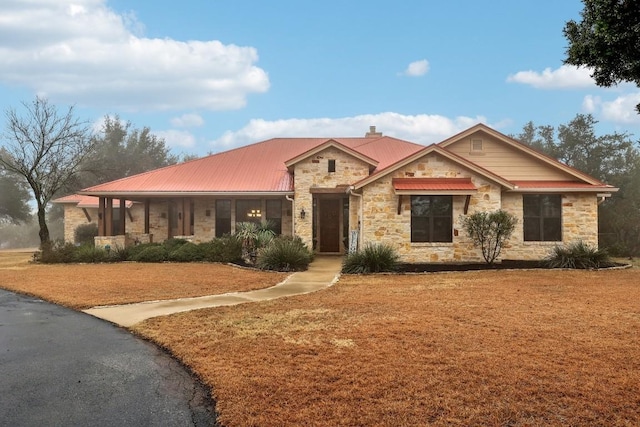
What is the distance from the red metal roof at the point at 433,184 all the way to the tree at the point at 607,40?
8790mm

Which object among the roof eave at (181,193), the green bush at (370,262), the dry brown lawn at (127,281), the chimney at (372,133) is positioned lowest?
the dry brown lawn at (127,281)

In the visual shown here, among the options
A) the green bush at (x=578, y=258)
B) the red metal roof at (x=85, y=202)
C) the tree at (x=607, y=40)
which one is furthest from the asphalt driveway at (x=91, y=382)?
the red metal roof at (x=85, y=202)

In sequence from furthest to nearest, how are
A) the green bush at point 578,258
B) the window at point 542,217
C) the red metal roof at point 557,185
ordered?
→ the window at point 542,217
the red metal roof at point 557,185
the green bush at point 578,258

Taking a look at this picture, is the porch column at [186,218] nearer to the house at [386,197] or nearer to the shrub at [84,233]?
the house at [386,197]

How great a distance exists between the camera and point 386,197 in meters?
14.9

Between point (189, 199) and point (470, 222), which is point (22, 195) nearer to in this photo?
point (189, 199)

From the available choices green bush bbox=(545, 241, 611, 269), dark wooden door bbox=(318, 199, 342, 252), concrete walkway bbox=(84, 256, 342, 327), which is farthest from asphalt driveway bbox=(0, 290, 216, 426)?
green bush bbox=(545, 241, 611, 269)

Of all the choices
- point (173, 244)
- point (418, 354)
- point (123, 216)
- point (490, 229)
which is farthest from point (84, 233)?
point (418, 354)

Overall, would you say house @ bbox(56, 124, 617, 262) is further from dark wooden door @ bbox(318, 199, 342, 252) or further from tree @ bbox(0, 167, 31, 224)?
tree @ bbox(0, 167, 31, 224)

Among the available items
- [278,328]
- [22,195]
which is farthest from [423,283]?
[22,195]

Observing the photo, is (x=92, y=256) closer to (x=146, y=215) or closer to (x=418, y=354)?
(x=146, y=215)

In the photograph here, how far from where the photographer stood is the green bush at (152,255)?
1680cm

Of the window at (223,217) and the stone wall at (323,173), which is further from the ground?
the stone wall at (323,173)

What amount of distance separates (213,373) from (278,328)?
6.45 feet
